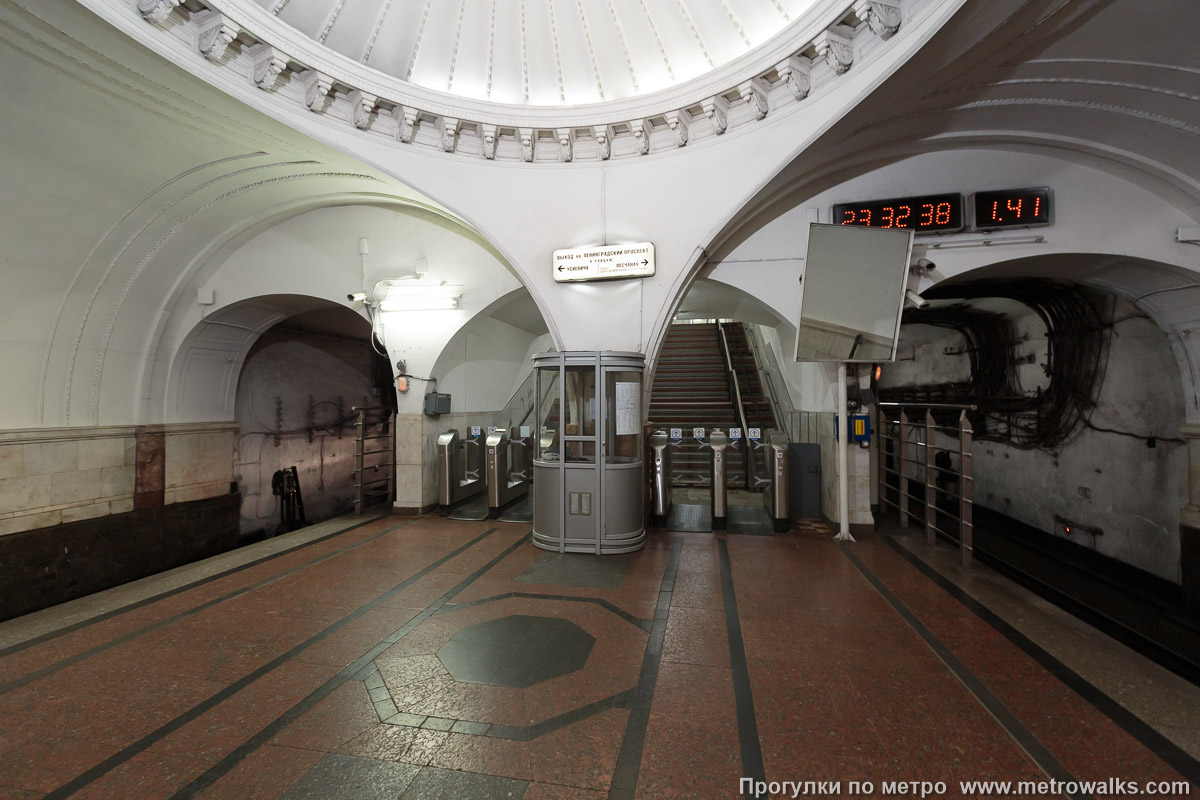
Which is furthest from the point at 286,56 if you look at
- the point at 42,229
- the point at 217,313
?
the point at 217,313

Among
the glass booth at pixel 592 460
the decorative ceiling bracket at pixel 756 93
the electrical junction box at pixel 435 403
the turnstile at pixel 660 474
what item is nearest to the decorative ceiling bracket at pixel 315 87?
the glass booth at pixel 592 460

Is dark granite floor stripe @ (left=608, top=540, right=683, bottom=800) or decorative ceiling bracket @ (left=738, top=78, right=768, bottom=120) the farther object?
decorative ceiling bracket @ (left=738, top=78, right=768, bottom=120)

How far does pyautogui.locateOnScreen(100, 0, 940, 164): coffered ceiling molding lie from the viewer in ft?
15.5

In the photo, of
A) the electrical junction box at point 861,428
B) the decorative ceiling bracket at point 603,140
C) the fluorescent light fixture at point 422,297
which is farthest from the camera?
the fluorescent light fixture at point 422,297

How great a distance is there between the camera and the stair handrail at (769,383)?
29.8 ft

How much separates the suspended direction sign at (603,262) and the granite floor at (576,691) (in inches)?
139

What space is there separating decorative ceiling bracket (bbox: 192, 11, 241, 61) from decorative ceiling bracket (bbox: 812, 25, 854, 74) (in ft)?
17.9

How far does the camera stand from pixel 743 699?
2834mm

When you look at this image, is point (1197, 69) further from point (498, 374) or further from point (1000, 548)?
point (498, 374)

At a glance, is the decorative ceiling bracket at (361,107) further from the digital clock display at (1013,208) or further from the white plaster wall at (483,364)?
the digital clock display at (1013,208)

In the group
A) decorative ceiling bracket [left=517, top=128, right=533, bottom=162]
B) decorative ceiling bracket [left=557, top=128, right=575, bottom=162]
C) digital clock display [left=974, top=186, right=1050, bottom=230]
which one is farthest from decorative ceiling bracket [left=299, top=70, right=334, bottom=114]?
digital clock display [left=974, top=186, right=1050, bottom=230]

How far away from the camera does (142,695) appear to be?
2916 mm

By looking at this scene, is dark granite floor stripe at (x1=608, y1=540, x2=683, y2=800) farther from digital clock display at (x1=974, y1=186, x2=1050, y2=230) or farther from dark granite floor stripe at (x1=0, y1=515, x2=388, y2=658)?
digital clock display at (x1=974, y1=186, x2=1050, y2=230)

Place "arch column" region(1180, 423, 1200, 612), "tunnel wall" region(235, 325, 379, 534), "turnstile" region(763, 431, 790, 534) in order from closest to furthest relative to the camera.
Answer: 1. "arch column" region(1180, 423, 1200, 612)
2. "turnstile" region(763, 431, 790, 534)
3. "tunnel wall" region(235, 325, 379, 534)
